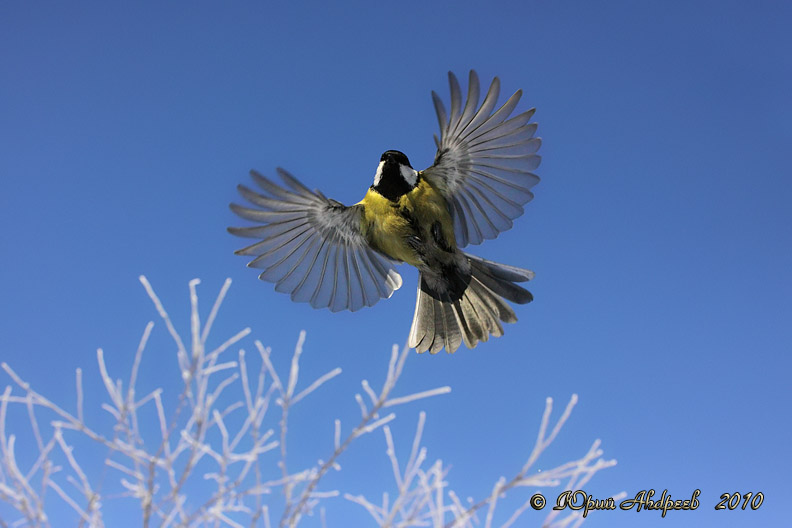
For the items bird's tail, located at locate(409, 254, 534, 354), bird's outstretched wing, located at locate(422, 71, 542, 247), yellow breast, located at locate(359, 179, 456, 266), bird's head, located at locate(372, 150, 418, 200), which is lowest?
bird's tail, located at locate(409, 254, 534, 354)

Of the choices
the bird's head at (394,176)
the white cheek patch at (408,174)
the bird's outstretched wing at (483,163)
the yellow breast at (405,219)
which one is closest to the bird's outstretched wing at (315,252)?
the yellow breast at (405,219)

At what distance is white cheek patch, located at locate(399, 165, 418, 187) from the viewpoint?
3990 millimetres

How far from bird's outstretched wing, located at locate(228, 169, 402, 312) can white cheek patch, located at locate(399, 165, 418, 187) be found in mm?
451

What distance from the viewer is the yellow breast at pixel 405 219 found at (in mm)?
3912

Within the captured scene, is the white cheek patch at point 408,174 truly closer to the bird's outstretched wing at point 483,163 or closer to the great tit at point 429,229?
the great tit at point 429,229

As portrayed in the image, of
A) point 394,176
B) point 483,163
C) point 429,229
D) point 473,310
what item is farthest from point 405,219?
point 473,310

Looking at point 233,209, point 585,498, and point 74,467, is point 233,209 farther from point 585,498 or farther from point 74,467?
point 585,498

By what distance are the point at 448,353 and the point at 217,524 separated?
2.38 metres

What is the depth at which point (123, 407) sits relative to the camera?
191cm

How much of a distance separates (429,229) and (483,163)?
0.63 m

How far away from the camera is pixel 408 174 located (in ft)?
13.2

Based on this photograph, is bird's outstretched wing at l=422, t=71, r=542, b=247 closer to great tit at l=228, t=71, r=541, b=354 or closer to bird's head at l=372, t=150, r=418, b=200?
great tit at l=228, t=71, r=541, b=354

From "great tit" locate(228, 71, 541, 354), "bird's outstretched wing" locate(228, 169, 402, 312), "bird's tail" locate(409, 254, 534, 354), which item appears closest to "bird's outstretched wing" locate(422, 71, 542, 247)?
"great tit" locate(228, 71, 541, 354)

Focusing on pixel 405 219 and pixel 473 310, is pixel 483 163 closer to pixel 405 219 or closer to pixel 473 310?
pixel 405 219
